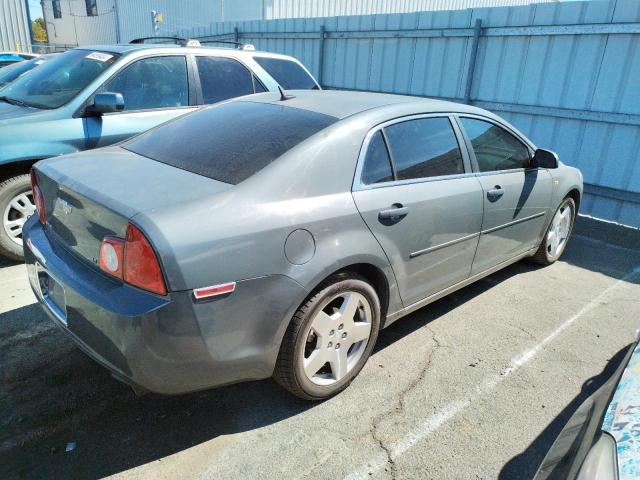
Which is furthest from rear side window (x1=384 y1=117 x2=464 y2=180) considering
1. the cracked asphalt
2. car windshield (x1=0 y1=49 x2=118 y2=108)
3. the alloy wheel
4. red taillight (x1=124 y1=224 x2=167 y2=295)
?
the alloy wheel

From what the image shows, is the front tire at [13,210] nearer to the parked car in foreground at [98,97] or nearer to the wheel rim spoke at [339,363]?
the parked car in foreground at [98,97]

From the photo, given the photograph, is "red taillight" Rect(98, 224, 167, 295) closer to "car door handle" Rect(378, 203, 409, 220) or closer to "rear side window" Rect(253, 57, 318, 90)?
"car door handle" Rect(378, 203, 409, 220)

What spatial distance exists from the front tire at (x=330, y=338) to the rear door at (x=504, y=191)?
1.24 metres

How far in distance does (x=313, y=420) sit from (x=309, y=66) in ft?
28.5

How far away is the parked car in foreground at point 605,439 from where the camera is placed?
4.50 feet

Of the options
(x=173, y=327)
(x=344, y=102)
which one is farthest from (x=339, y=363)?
(x=344, y=102)

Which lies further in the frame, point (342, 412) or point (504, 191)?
point (504, 191)

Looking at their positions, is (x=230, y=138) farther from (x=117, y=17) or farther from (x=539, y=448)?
(x=117, y=17)

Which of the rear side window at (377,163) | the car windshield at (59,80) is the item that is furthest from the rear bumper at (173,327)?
the car windshield at (59,80)

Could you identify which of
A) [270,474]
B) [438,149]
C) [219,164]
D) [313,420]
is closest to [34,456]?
[270,474]

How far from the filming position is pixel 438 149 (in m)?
3.19

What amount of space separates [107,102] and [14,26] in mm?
17470

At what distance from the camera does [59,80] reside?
4516mm

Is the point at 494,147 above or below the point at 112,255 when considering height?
above
